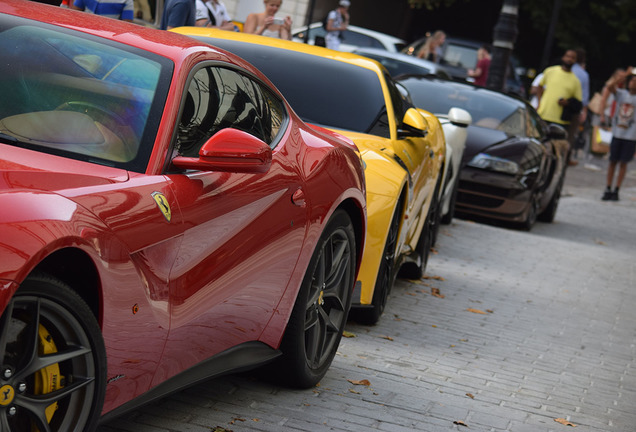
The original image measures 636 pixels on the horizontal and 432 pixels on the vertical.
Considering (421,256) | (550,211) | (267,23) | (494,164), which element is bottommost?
(550,211)

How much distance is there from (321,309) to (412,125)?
2.64 metres

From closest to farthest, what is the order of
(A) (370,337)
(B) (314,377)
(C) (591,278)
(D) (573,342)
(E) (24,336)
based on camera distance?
1. (E) (24,336)
2. (B) (314,377)
3. (A) (370,337)
4. (D) (573,342)
5. (C) (591,278)

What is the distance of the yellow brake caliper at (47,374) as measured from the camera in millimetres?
3160

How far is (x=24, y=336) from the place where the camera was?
3.06 metres

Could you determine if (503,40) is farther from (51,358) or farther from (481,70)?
(51,358)

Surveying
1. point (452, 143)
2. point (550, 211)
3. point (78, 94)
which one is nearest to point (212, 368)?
point (78, 94)

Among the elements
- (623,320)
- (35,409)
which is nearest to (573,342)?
(623,320)

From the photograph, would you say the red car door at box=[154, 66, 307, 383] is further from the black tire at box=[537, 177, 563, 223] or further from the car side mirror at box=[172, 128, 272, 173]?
the black tire at box=[537, 177, 563, 223]

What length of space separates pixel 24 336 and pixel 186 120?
126 centimetres

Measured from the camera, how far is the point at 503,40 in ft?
69.2

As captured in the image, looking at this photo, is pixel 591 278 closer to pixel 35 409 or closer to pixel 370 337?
pixel 370 337

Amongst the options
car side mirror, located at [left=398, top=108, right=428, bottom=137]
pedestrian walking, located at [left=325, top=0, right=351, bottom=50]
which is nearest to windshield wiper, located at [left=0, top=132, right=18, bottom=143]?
car side mirror, located at [left=398, top=108, right=428, bottom=137]

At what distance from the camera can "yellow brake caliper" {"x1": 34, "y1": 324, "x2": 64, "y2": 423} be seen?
10.4 ft

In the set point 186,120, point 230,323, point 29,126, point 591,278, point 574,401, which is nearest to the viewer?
point 29,126
